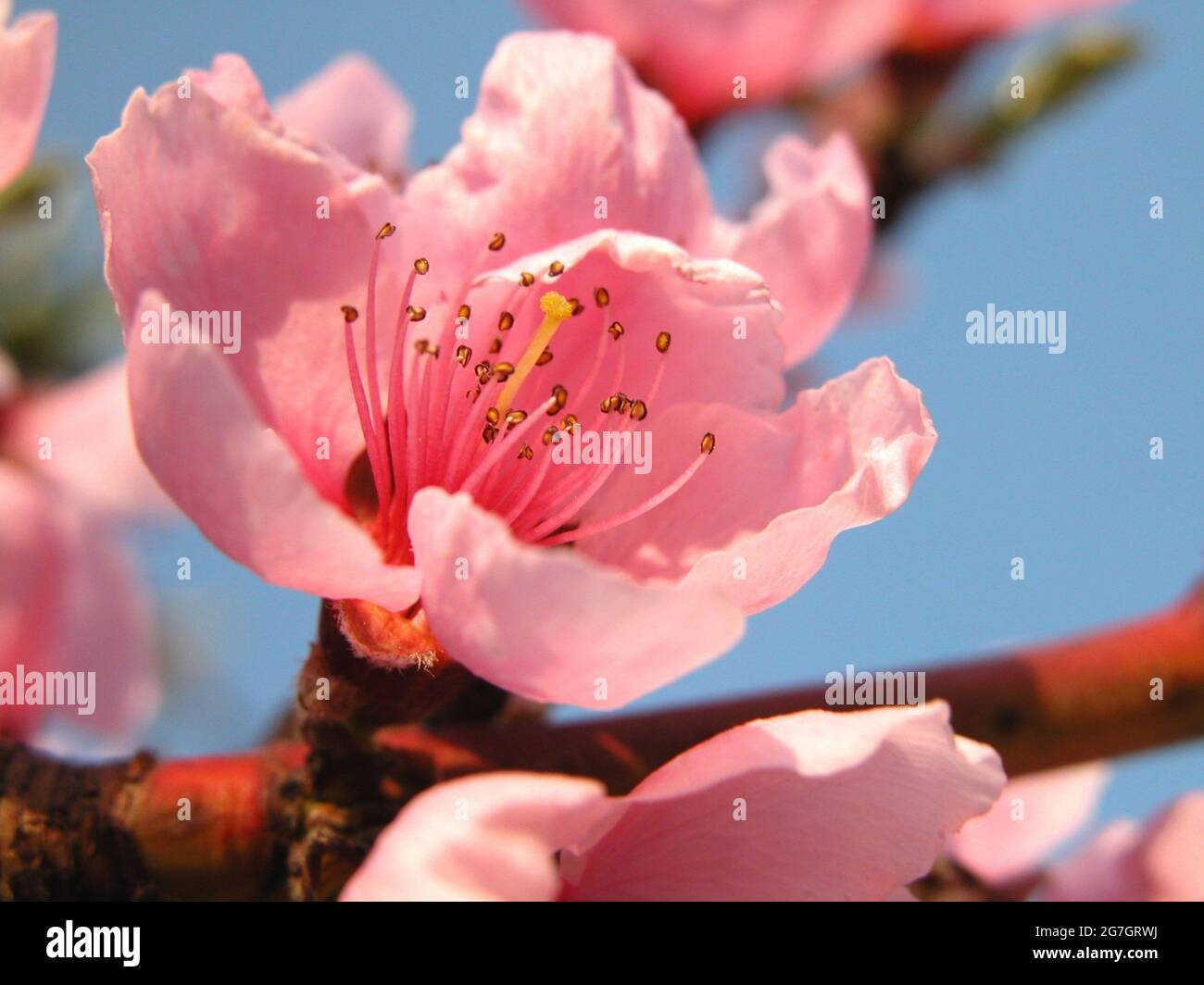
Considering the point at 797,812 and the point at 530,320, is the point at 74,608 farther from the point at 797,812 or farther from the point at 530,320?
the point at 797,812

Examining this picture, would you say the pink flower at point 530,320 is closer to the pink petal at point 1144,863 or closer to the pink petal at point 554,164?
the pink petal at point 554,164

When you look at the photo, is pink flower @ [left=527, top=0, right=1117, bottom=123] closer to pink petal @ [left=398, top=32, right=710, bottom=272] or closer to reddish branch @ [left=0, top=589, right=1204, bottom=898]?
pink petal @ [left=398, top=32, right=710, bottom=272]

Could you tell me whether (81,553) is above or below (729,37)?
below

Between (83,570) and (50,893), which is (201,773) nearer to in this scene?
(50,893)

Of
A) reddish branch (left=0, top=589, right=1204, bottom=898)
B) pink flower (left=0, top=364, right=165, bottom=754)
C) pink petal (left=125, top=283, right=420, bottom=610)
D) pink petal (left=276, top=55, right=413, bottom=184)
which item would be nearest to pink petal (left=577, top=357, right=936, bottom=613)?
reddish branch (left=0, top=589, right=1204, bottom=898)

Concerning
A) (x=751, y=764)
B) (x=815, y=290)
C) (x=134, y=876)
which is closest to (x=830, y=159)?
(x=815, y=290)

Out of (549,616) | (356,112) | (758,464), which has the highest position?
(356,112)

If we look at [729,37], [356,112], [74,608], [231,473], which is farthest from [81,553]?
[231,473]
